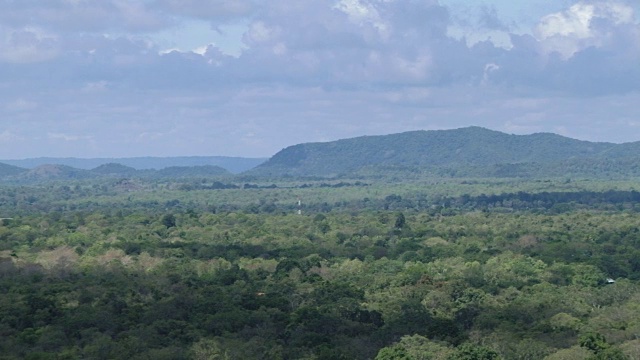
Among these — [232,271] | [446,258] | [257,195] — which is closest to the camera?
[232,271]

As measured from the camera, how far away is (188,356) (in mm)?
46031

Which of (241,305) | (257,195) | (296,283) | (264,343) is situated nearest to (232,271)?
(296,283)

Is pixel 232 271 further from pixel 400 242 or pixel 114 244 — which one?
pixel 400 242

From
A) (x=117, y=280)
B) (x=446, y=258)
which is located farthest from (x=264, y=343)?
(x=446, y=258)

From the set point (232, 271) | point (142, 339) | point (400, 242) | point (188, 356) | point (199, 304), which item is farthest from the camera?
point (400, 242)

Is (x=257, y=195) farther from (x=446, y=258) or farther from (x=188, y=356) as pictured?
(x=188, y=356)

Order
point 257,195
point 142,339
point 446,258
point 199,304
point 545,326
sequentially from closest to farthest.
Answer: point 142,339 → point 545,326 → point 199,304 → point 446,258 → point 257,195

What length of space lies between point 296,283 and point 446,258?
1811 cm

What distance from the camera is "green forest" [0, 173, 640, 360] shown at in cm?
4891

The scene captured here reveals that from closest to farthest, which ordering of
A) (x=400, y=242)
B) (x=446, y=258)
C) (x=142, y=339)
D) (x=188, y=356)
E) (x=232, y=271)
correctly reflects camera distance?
(x=188, y=356), (x=142, y=339), (x=232, y=271), (x=446, y=258), (x=400, y=242)

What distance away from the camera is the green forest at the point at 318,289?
1925 inches

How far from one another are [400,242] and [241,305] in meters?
39.4

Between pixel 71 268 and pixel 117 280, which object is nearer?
pixel 117 280

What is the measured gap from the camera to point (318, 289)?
210ft
